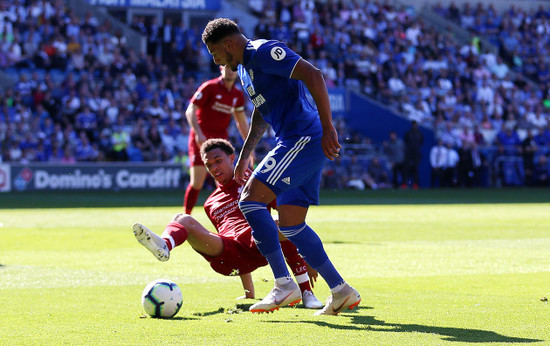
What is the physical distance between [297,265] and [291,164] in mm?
1160

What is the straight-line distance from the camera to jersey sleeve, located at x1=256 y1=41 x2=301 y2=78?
6.11 metres

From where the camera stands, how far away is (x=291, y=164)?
6316mm

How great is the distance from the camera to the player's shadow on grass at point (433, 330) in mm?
5402

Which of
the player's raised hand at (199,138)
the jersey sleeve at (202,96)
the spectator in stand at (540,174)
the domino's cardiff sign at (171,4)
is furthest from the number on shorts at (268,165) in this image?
the domino's cardiff sign at (171,4)


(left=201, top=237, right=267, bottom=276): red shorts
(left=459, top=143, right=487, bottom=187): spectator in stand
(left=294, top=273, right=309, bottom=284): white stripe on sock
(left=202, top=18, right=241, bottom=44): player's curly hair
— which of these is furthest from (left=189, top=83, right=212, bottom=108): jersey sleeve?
(left=459, top=143, right=487, bottom=187): spectator in stand

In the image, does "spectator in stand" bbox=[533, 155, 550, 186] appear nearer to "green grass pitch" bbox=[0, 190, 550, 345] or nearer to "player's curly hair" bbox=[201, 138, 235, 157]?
"green grass pitch" bbox=[0, 190, 550, 345]

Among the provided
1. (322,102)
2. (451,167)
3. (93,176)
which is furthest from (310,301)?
(451,167)

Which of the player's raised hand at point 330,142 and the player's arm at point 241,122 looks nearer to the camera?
the player's raised hand at point 330,142

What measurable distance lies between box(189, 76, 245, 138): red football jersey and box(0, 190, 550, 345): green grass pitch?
→ 1.93 metres

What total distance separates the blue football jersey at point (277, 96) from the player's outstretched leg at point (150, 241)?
114cm

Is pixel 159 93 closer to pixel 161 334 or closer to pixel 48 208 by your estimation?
pixel 48 208

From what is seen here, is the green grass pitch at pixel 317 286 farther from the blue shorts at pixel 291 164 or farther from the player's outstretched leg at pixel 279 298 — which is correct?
the blue shorts at pixel 291 164

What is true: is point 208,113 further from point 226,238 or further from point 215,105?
point 226,238

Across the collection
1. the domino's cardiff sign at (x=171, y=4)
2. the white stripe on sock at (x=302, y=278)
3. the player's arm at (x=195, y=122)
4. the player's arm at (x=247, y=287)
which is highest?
the domino's cardiff sign at (x=171, y=4)
